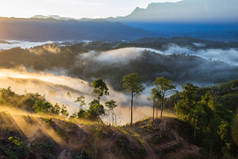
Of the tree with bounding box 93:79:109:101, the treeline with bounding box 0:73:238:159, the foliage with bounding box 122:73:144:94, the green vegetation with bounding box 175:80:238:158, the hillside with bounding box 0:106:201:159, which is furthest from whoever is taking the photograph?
the foliage with bounding box 122:73:144:94

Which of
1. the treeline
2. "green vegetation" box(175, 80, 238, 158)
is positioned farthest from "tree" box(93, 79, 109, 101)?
"green vegetation" box(175, 80, 238, 158)

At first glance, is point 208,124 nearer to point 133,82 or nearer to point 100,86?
point 133,82

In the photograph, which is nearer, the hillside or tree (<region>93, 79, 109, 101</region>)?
the hillside

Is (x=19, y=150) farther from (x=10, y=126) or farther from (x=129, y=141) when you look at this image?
(x=129, y=141)

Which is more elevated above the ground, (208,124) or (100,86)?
(100,86)

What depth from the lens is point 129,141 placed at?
34.7 meters

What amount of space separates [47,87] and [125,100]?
261 feet

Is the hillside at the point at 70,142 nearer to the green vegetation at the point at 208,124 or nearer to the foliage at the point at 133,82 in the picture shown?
the green vegetation at the point at 208,124

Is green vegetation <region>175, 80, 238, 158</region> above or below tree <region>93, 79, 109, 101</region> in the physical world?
below

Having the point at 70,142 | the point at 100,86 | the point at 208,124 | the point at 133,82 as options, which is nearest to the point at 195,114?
the point at 208,124

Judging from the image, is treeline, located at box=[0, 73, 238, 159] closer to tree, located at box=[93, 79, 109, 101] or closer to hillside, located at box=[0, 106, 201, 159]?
tree, located at box=[93, 79, 109, 101]

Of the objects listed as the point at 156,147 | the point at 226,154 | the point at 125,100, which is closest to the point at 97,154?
the point at 156,147

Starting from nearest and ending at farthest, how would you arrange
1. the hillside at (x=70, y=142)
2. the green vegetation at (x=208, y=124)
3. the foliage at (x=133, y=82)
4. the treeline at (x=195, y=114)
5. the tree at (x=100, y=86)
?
the hillside at (x=70, y=142), the tree at (x=100, y=86), the treeline at (x=195, y=114), the green vegetation at (x=208, y=124), the foliage at (x=133, y=82)

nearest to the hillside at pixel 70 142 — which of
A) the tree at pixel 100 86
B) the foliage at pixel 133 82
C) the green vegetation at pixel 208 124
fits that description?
the green vegetation at pixel 208 124
